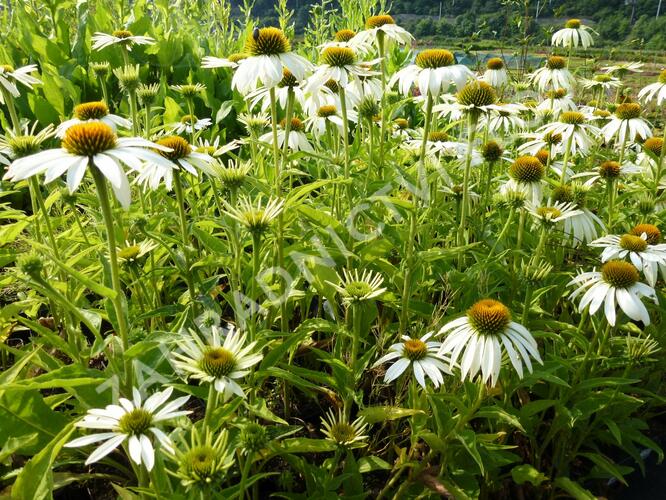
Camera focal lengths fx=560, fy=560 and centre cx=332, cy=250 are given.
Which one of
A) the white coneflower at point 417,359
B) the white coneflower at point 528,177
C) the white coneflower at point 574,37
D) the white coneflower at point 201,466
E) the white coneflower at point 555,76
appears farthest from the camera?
the white coneflower at point 574,37

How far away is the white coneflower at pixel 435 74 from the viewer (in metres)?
1.57

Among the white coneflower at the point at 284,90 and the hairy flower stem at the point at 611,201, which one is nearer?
the white coneflower at the point at 284,90

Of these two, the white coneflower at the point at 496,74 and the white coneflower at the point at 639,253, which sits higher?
the white coneflower at the point at 496,74

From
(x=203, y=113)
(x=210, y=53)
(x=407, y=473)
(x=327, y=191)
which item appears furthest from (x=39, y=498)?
(x=210, y=53)

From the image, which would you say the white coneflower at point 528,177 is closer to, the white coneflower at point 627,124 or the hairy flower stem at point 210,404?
the white coneflower at point 627,124

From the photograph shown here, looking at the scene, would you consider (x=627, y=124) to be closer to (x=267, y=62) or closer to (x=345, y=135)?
(x=345, y=135)

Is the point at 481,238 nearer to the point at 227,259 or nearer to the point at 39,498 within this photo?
the point at 227,259

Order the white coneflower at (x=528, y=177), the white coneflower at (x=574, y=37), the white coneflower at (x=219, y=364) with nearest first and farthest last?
the white coneflower at (x=219, y=364)
the white coneflower at (x=528, y=177)
the white coneflower at (x=574, y=37)

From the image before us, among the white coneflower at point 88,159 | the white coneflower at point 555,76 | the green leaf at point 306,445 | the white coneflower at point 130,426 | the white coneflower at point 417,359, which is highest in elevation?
the white coneflower at point 88,159

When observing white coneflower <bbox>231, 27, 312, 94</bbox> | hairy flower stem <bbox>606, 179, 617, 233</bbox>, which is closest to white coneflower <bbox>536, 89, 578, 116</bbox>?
hairy flower stem <bbox>606, 179, 617, 233</bbox>

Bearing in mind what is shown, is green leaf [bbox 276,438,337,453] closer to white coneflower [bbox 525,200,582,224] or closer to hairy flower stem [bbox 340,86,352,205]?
hairy flower stem [bbox 340,86,352,205]

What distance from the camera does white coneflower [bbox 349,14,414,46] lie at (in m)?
1.91

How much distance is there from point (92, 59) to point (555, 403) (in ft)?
10.9

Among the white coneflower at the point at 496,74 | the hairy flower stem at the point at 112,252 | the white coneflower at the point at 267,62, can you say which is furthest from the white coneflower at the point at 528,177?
the hairy flower stem at the point at 112,252
